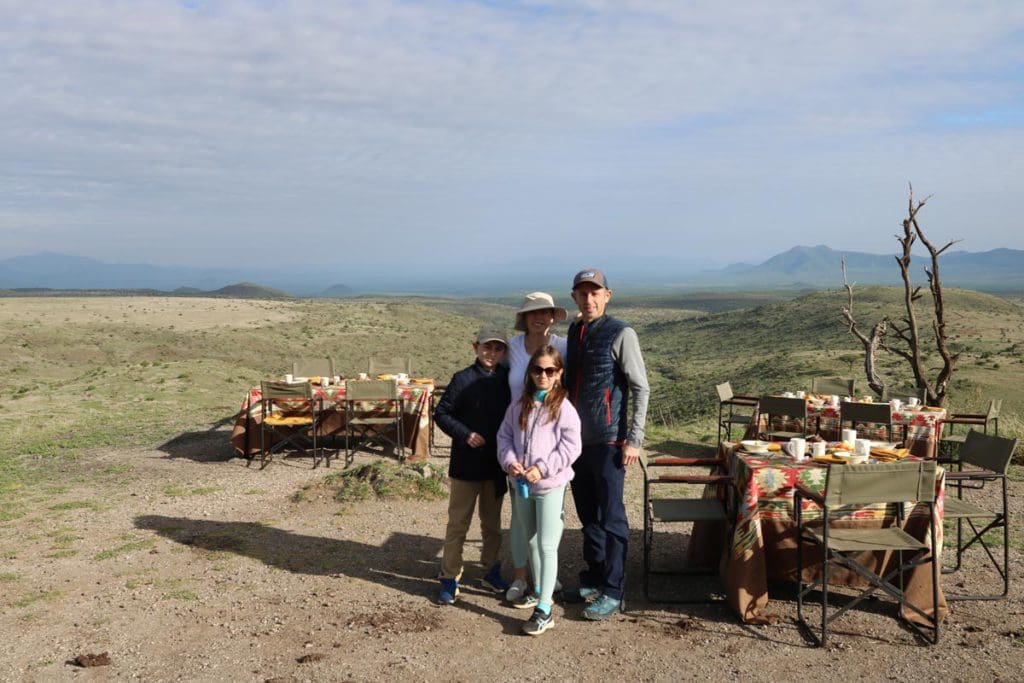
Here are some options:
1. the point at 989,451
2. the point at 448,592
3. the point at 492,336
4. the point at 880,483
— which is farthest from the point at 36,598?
the point at 989,451

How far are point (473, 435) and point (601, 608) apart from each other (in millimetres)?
1210

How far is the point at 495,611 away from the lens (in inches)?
185

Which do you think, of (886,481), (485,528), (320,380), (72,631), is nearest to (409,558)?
(485,528)

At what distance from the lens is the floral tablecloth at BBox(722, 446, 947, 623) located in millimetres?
4527

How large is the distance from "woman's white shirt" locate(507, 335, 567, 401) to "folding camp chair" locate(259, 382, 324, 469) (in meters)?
4.58

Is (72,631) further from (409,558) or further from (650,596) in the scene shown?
(650,596)

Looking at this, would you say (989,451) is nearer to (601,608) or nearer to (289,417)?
(601,608)

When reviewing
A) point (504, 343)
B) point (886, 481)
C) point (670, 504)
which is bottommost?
point (670, 504)

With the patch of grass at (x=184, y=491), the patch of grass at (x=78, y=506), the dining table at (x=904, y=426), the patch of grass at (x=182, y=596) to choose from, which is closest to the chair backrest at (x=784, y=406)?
the dining table at (x=904, y=426)

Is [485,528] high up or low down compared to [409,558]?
up

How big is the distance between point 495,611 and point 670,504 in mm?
1280

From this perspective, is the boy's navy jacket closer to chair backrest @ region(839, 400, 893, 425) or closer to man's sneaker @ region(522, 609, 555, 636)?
man's sneaker @ region(522, 609, 555, 636)

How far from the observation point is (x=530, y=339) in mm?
4531

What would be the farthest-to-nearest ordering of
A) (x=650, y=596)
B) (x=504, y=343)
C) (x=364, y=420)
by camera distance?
(x=364, y=420)
(x=650, y=596)
(x=504, y=343)
